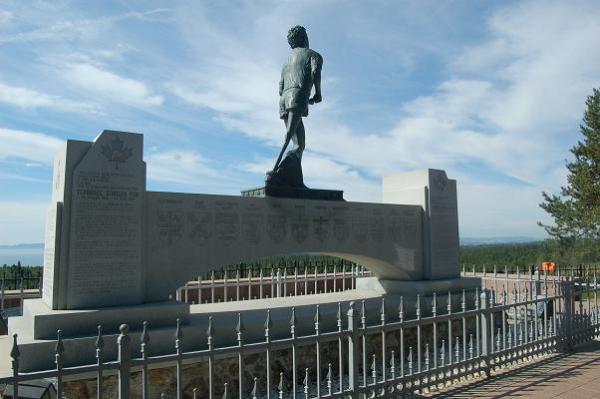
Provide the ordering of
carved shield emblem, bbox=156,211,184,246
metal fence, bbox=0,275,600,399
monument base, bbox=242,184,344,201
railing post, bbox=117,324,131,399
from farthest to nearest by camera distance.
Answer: monument base, bbox=242,184,344,201 < carved shield emblem, bbox=156,211,184,246 < metal fence, bbox=0,275,600,399 < railing post, bbox=117,324,131,399

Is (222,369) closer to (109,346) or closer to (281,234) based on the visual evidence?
(109,346)

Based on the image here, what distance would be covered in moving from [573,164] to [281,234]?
14951mm

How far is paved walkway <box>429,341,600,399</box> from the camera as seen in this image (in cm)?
563

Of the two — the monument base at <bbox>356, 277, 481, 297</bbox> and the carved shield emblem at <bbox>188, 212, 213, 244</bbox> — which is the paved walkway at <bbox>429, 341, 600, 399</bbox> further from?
the carved shield emblem at <bbox>188, 212, 213, 244</bbox>

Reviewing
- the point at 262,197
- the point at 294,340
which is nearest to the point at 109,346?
the point at 294,340

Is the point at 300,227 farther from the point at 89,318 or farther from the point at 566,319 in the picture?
the point at 566,319

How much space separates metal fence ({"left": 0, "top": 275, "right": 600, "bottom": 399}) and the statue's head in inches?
211

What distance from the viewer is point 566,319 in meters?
7.84

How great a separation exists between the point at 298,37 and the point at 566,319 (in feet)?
23.1

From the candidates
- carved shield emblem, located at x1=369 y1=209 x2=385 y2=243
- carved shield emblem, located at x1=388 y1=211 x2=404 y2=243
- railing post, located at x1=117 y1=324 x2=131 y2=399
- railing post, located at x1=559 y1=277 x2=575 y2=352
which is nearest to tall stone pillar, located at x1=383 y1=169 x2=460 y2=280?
carved shield emblem, located at x1=388 y1=211 x2=404 y2=243

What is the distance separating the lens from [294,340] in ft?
14.8

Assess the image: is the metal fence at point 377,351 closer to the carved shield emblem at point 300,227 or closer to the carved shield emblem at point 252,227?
the carved shield emblem at point 252,227

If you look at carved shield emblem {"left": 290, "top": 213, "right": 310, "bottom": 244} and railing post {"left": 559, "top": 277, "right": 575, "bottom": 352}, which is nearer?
railing post {"left": 559, "top": 277, "right": 575, "bottom": 352}

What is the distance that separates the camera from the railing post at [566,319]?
777 centimetres
